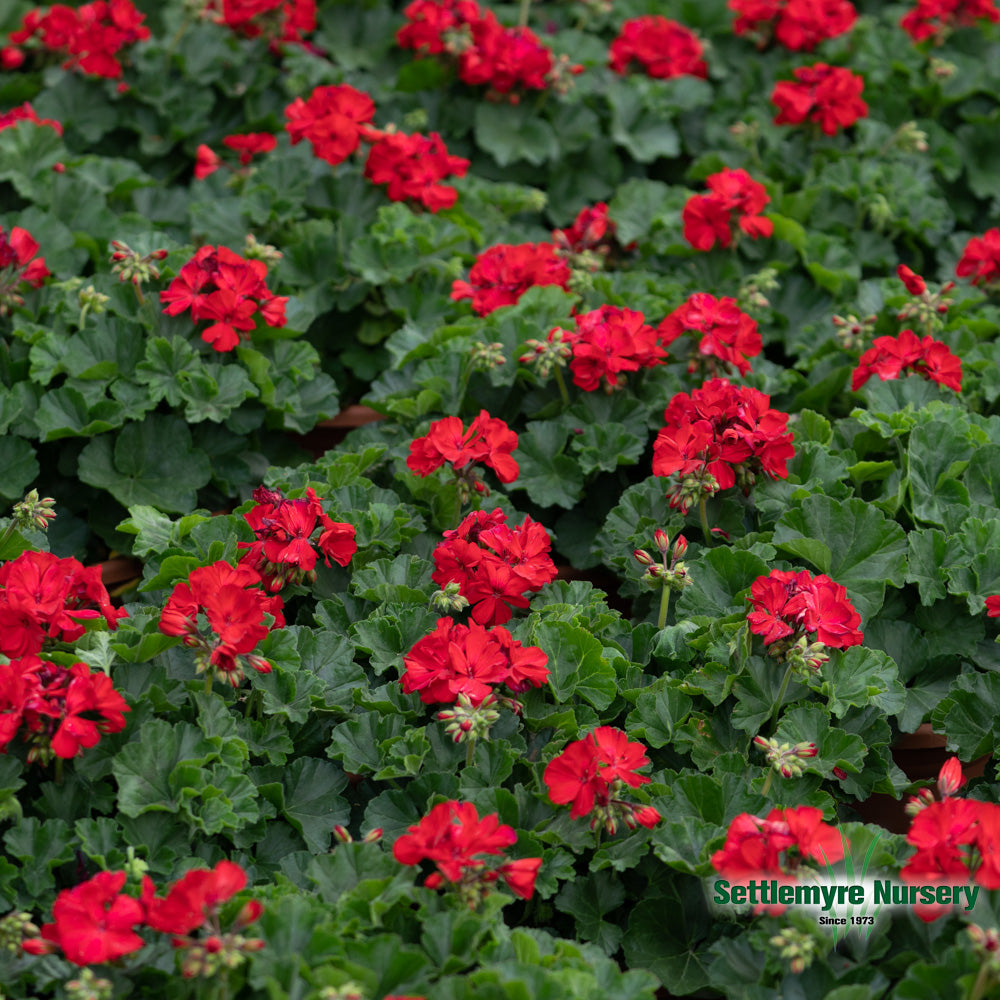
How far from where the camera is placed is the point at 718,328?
119 inches

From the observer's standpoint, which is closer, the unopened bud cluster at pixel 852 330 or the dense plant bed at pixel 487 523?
the dense plant bed at pixel 487 523

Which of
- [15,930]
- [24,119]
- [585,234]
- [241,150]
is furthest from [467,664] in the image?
[24,119]

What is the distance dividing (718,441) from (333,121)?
1736 mm

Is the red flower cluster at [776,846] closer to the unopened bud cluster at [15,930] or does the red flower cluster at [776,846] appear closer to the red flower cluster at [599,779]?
the red flower cluster at [599,779]

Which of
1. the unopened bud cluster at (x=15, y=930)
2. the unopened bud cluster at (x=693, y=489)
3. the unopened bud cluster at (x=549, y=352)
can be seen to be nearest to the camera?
the unopened bud cluster at (x=15, y=930)

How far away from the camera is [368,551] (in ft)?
8.97

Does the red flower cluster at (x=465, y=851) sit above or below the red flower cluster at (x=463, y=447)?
below

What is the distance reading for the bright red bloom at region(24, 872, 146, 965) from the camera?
1.79 m

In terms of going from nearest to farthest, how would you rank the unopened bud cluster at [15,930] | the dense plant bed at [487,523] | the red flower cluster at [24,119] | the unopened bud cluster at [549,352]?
the unopened bud cluster at [15,930]
the dense plant bed at [487,523]
the unopened bud cluster at [549,352]
the red flower cluster at [24,119]

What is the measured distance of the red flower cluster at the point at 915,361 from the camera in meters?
2.99

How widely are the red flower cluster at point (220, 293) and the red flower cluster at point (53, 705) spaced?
112 cm

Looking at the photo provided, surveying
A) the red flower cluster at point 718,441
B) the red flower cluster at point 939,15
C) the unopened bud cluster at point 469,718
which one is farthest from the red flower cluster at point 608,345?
the red flower cluster at point 939,15

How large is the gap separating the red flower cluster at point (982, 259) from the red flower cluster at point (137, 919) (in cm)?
269

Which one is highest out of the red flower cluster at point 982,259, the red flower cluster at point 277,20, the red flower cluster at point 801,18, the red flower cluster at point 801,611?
the red flower cluster at point 801,18
